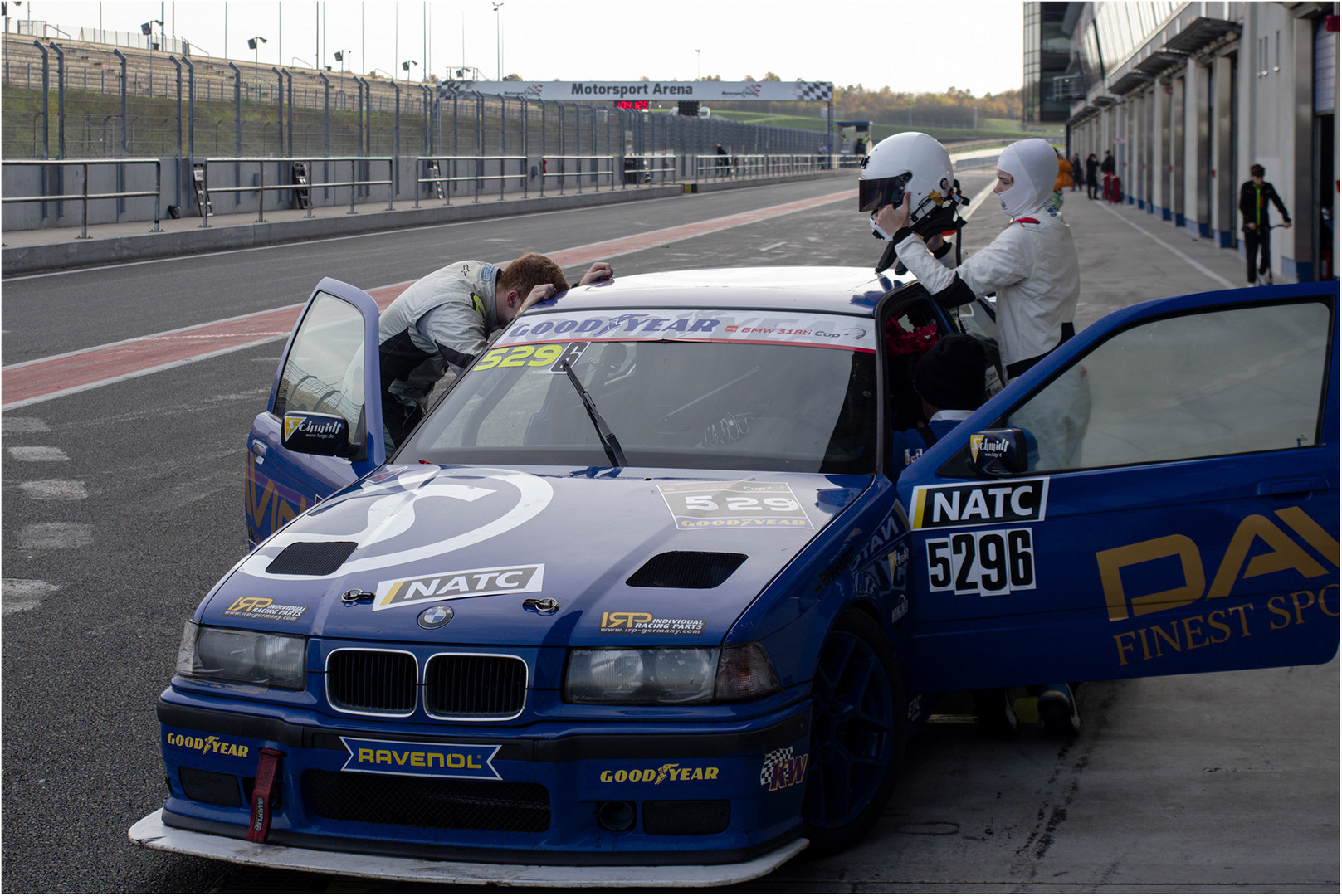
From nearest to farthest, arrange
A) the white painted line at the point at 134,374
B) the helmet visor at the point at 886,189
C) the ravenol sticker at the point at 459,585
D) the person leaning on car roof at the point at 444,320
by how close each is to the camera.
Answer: the ravenol sticker at the point at 459,585 < the person leaning on car roof at the point at 444,320 < the helmet visor at the point at 886,189 < the white painted line at the point at 134,374

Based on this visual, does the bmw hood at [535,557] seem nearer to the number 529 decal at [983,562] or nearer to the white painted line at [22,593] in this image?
the number 529 decal at [983,562]

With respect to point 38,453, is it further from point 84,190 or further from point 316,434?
point 84,190

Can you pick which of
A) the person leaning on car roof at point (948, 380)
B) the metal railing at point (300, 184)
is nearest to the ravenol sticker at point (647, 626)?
the person leaning on car roof at point (948, 380)

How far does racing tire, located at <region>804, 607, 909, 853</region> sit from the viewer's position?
329 cm

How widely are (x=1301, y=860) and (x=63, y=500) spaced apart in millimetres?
6242

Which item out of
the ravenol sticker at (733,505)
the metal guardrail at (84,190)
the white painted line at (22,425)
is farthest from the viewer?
the metal guardrail at (84,190)

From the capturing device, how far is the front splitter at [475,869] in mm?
2869

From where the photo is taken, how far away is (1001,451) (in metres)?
3.64

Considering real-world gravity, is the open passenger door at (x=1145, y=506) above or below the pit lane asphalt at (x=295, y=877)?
above

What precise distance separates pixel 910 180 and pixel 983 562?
7.10 feet

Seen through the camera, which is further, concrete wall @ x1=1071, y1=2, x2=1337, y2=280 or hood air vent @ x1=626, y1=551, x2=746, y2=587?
concrete wall @ x1=1071, y1=2, x2=1337, y2=280

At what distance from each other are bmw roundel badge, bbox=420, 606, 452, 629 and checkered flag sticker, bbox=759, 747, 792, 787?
→ 0.76 metres

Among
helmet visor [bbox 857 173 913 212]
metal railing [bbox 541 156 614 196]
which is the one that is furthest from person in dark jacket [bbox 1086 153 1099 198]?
helmet visor [bbox 857 173 913 212]

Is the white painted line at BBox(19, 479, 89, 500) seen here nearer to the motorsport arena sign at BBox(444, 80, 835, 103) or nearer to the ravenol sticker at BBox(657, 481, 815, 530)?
the ravenol sticker at BBox(657, 481, 815, 530)
